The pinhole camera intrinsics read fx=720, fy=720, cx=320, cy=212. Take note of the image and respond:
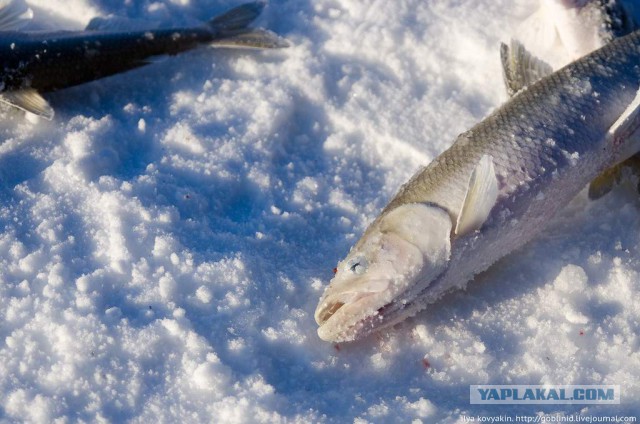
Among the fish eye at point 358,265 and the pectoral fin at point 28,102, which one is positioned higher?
the pectoral fin at point 28,102

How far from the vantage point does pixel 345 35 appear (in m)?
4.35

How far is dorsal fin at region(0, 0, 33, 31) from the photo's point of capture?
4.07 m

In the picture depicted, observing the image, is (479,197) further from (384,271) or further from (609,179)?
(609,179)

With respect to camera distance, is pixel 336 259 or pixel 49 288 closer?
pixel 49 288

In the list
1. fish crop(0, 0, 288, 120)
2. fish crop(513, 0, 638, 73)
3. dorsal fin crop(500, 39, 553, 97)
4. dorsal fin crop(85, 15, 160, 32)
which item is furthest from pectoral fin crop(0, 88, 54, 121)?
fish crop(513, 0, 638, 73)

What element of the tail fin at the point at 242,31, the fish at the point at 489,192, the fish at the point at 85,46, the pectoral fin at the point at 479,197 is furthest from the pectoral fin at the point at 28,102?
the pectoral fin at the point at 479,197

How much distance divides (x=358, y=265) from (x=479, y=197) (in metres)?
0.58

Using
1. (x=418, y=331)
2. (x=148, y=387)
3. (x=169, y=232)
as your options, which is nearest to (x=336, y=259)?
(x=418, y=331)

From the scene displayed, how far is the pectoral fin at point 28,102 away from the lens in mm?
3855

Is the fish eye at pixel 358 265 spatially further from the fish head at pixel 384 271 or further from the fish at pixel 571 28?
the fish at pixel 571 28

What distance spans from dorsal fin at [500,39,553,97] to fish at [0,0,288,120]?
1.28 meters

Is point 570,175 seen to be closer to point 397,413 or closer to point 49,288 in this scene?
point 397,413

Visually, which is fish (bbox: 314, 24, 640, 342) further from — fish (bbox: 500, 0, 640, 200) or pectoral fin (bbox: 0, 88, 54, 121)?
pectoral fin (bbox: 0, 88, 54, 121)

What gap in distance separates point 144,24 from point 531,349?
285 centimetres
